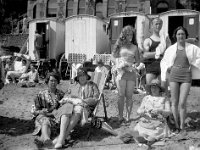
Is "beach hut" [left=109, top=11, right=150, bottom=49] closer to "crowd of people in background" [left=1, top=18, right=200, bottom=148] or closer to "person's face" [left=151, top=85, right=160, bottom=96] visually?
"crowd of people in background" [left=1, top=18, right=200, bottom=148]

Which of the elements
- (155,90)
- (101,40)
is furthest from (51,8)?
(155,90)

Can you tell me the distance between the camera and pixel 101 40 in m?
14.0

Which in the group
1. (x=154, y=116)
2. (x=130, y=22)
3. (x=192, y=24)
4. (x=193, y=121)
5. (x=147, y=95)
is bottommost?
(x=193, y=121)

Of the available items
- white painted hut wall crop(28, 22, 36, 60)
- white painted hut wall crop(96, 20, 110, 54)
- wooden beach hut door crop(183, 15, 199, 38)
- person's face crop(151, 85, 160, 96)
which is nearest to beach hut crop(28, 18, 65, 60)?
white painted hut wall crop(28, 22, 36, 60)

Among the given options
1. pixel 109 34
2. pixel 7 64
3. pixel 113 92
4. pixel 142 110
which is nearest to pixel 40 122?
pixel 142 110

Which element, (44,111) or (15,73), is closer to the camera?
(44,111)

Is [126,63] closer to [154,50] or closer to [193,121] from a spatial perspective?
[154,50]

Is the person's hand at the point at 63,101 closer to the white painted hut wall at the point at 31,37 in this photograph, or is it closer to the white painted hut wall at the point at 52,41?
the white painted hut wall at the point at 52,41

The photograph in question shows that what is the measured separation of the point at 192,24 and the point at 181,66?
25.8ft

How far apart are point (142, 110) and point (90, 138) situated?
0.98m

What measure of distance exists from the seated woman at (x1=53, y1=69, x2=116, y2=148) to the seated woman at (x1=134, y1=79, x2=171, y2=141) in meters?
0.58

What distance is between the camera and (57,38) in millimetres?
14719

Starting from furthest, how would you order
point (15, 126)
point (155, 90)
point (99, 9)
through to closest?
point (99, 9), point (15, 126), point (155, 90)

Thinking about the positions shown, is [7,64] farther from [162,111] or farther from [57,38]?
[162,111]
